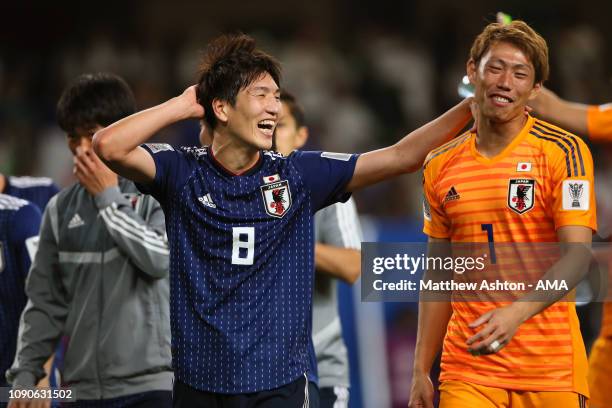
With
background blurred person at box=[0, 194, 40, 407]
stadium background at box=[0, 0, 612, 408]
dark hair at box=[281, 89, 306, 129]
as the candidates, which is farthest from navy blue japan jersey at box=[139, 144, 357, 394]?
stadium background at box=[0, 0, 612, 408]

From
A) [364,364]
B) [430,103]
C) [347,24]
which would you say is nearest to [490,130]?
[364,364]

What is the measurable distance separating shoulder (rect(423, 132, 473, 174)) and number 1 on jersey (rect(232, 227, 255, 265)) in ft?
2.97

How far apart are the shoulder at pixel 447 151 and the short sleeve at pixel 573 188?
1.37 feet

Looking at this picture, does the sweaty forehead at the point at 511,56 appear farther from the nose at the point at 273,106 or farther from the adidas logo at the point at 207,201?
the adidas logo at the point at 207,201

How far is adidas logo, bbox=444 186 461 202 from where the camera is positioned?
438 cm

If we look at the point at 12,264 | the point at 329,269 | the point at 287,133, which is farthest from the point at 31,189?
the point at 329,269

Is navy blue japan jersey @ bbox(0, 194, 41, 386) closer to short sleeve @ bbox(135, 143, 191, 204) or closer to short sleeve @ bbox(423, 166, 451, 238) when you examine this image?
short sleeve @ bbox(135, 143, 191, 204)

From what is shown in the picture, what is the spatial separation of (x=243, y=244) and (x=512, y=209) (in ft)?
3.68

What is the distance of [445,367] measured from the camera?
441 cm

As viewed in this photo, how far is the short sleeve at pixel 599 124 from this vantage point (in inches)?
206

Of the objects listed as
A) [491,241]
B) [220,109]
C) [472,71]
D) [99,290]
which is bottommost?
[99,290]

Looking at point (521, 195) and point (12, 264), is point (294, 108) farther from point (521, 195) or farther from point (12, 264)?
point (521, 195)

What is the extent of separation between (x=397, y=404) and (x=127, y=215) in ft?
13.7

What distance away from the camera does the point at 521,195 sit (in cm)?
423
